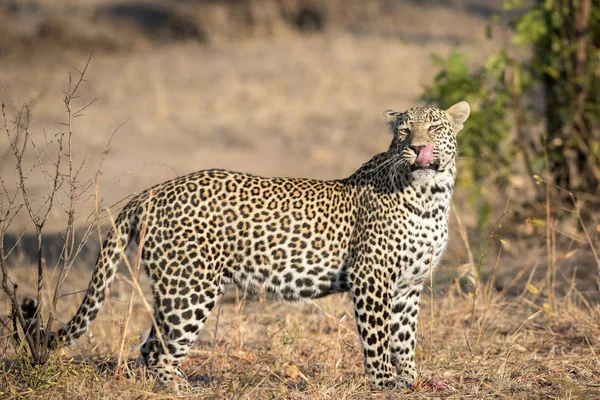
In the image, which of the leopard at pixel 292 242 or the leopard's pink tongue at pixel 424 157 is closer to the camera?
the leopard's pink tongue at pixel 424 157

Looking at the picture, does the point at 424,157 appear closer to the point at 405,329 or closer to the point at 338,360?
the point at 405,329

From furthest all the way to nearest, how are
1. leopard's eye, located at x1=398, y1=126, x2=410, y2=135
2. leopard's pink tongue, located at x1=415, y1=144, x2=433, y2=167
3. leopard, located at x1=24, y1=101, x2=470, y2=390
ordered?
leopard's eye, located at x1=398, y1=126, x2=410, y2=135, leopard, located at x1=24, y1=101, x2=470, y2=390, leopard's pink tongue, located at x1=415, y1=144, x2=433, y2=167

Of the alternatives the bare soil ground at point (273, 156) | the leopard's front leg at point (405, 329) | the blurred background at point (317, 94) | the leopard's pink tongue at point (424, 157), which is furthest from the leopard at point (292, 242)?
the blurred background at point (317, 94)

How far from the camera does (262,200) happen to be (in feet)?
21.0

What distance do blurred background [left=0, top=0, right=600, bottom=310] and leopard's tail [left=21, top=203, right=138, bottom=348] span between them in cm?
24

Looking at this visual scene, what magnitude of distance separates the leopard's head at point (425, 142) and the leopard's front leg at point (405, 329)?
0.91 metres

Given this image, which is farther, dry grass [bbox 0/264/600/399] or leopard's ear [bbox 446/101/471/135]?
leopard's ear [bbox 446/101/471/135]

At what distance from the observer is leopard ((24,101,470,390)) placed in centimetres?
616

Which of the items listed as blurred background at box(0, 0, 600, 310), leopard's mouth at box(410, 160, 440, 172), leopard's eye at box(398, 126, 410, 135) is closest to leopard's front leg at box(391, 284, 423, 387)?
blurred background at box(0, 0, 600, 310)

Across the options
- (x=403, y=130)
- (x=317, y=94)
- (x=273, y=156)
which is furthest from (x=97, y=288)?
(x=317, y=94)

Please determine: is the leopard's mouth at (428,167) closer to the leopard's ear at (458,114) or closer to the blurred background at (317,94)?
the leopard's ear at (458,114)

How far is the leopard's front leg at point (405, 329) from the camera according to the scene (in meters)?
6.59

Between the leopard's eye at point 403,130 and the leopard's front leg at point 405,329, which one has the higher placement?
the leopard's eye at point 403,130

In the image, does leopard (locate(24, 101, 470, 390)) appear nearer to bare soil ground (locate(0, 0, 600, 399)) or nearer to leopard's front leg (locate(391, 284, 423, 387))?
leopard's front leg (locate(391, 284, 423, 387))
